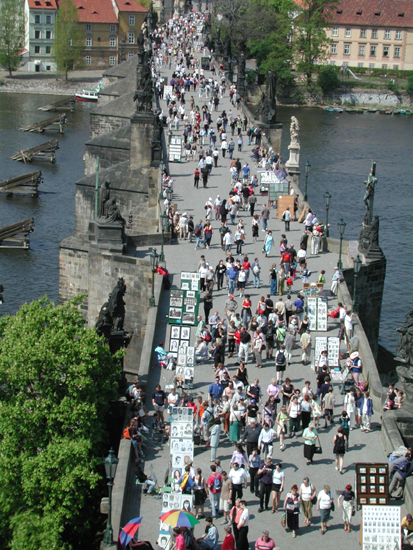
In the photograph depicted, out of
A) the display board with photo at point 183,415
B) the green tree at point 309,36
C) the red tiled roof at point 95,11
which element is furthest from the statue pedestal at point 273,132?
the red tiled roof at point 95,11

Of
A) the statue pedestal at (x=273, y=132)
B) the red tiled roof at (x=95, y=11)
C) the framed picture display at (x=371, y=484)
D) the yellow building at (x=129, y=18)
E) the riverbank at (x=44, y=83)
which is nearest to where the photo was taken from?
the framed picture display at (x=371, y=484)

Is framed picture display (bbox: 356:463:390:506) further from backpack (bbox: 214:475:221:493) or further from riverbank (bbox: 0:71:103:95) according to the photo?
riverbank (bbox: 0:71:103:95)

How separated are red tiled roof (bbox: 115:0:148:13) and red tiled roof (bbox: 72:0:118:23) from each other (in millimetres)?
1724

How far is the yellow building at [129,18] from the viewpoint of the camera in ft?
491

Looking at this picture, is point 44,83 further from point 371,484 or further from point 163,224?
point 371,484

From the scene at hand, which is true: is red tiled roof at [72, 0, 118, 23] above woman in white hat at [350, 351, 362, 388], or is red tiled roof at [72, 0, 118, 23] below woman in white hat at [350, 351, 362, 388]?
above

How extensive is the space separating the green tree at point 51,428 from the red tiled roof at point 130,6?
12786 centimetres

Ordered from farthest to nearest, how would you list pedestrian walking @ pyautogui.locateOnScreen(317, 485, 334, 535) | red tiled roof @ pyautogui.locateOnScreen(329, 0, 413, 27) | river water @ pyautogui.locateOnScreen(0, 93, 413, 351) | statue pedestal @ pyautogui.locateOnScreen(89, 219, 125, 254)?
1. red tiled roof @ pyautogui.locateOnScreen(329, 0, 413, 27)
2. river water @ pyautogui.locateOnScreen(0, 93, 413, 351)
3. statue pedestal @ pyautogui.locateOnScreen(89, 219, 125, 254)
4. pedestrian walking @ pyautogui.locateOnScreen(317, 485, 334, 535)

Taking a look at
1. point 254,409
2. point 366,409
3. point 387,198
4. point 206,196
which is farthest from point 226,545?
point 387,198

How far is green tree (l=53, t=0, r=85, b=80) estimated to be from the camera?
134125mm

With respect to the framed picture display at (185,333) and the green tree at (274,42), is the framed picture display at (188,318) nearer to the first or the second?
the framed picture display at (185,333)

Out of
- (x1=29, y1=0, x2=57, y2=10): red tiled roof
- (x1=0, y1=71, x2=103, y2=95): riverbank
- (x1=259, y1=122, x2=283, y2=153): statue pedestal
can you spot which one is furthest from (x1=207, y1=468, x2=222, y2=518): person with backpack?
(x1=29, y1=0, x2=57, y2=10): red tiled roof

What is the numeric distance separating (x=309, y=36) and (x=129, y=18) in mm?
33457

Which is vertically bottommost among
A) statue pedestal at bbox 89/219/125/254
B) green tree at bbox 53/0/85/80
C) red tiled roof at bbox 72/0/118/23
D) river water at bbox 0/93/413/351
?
river water at bbox 0/93/413/351
